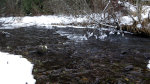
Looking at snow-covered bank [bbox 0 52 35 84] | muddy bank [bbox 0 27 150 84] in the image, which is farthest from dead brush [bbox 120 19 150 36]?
snow-covered bank [bbox 0 52 35 84]

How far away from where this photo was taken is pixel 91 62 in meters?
6.83

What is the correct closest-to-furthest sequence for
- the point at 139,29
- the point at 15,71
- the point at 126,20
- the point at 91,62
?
the point at 15,71, the point at 91,62, the point at 139,29, the point at 126,20

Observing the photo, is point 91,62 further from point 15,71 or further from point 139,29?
point 139,29

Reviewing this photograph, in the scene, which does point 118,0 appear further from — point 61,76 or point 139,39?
point 61,76

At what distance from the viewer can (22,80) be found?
4.80 metres

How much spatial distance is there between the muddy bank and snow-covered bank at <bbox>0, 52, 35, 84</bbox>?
0.85 feet

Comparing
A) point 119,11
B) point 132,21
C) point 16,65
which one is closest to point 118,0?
point 119,11

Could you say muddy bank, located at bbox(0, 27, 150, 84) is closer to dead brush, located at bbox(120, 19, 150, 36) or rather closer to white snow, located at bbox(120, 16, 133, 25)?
dead brush, located at bbox(120, 19, 150, 36)

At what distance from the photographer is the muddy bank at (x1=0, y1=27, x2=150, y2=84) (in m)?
5.45

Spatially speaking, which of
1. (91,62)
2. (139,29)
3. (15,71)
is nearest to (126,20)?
(139,29)

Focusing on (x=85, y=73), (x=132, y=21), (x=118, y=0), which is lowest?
(x=85, y=73)

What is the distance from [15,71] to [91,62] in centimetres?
259

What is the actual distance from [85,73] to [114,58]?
1.83m

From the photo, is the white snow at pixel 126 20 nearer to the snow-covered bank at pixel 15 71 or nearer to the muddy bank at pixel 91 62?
the muddy bank at pixel 91 62
